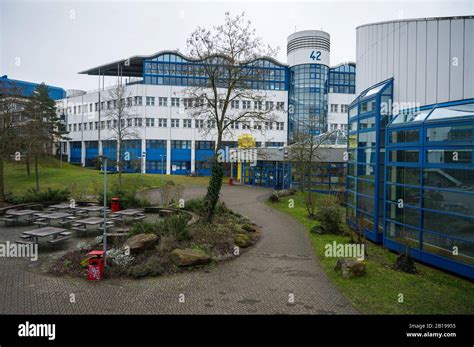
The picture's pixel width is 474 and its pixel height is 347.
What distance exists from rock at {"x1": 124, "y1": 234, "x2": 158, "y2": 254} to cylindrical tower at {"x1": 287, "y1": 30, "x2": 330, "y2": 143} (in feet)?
147

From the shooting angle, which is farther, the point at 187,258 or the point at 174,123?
the point at 174,123

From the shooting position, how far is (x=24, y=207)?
776 inches

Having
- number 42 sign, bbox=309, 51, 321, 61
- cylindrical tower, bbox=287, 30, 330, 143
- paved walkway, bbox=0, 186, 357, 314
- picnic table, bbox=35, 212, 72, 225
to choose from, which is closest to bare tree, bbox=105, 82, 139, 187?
picnic table, bbox=35, 212, 72, 225

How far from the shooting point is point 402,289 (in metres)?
8.63

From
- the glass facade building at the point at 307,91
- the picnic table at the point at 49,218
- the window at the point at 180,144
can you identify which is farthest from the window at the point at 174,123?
the picnic table at the point at 49,218

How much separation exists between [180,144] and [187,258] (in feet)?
141

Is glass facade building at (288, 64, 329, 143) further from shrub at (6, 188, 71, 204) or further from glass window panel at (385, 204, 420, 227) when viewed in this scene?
glass window panel at (385, 204, 420, 227)

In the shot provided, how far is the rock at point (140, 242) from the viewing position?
→ 10.7m

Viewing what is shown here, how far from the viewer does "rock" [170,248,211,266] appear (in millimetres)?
10180

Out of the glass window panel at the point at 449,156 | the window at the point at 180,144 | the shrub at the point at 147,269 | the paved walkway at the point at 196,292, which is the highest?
the window at the point at 180,144

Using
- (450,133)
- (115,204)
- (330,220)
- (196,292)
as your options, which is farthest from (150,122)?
(450,133)

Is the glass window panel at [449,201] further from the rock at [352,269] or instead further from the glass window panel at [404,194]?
the rock at [352,269]

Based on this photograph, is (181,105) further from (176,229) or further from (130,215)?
(176,229)

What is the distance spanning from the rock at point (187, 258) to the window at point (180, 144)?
4249 cm
